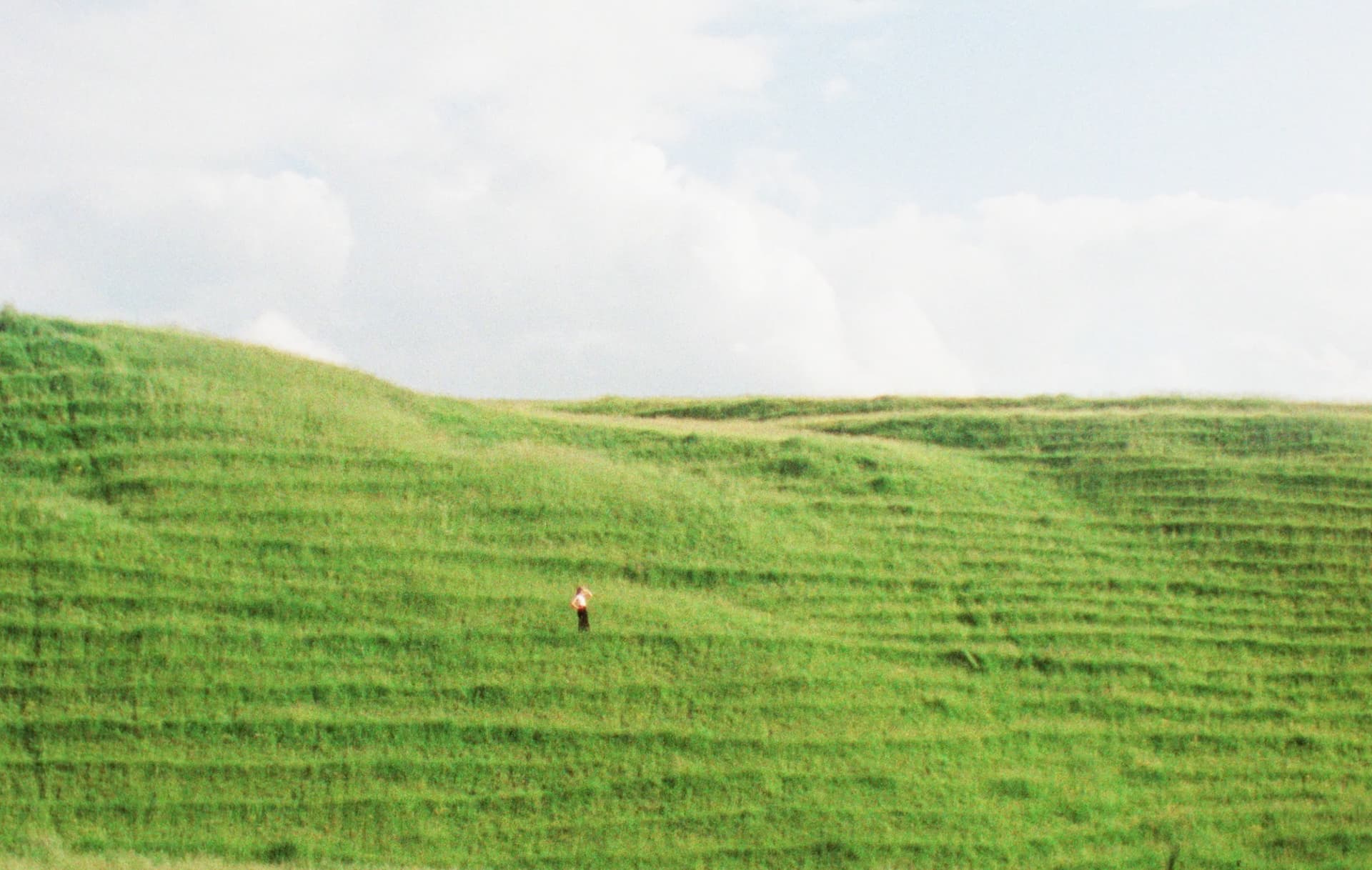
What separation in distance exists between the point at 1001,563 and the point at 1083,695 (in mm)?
4985

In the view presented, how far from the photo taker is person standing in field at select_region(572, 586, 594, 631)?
1032 inches

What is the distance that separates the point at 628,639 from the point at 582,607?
1.55 m

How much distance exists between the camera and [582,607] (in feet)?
86.0

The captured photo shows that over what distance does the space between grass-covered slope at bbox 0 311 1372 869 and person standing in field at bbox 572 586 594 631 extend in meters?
0.35

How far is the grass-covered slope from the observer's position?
2339cm

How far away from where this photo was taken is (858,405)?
46188 millimetres

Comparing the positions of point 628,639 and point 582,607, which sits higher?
point 582,607

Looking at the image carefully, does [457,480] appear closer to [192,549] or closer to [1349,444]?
[192,549]

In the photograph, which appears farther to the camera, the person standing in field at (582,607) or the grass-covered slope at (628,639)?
the person standing in field at (582,607)

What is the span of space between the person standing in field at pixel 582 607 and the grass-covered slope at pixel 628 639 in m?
0.35

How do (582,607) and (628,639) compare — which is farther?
(628,639)

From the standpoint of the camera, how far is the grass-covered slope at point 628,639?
23.4 meters

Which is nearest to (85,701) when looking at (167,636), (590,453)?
(167,636)

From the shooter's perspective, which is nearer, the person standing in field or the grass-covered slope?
the grass-covered slope
